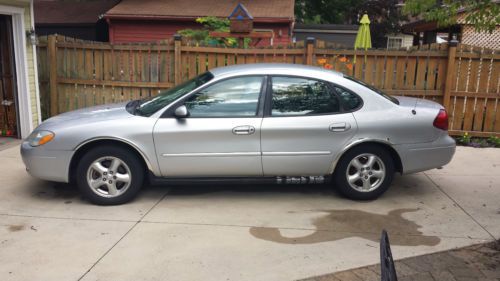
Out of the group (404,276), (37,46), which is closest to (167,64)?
(37,46)

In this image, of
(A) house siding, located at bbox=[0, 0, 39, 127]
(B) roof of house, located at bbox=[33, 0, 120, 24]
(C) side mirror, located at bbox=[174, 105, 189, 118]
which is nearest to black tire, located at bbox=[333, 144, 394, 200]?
(C) side mirror, located at bbox=[174, 105, 189, 118]

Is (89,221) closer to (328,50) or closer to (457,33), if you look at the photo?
(328,50)

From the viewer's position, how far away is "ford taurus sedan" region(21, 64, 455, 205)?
5.08 meters

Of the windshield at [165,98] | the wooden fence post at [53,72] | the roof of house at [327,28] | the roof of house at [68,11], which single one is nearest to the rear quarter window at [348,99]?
the windshield at [165,98]

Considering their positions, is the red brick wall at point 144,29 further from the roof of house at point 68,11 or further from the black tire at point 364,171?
the black tire at point 364,171

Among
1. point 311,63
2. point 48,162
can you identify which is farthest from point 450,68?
point 48,162

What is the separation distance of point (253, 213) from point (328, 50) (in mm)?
4476

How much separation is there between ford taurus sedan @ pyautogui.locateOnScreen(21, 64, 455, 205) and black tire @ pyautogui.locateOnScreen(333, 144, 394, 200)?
0.4 inches

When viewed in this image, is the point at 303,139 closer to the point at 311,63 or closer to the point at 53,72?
the point at 311,63

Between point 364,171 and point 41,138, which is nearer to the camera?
point 41,138

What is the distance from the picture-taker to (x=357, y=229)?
4.71 metres

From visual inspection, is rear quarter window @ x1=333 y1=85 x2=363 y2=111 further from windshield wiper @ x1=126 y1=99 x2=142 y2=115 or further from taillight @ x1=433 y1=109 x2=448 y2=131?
windshield wiper @ x1=126 y1=99 x2=142 y2=115

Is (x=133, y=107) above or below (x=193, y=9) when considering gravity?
below

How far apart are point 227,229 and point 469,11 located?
10.4 feet
